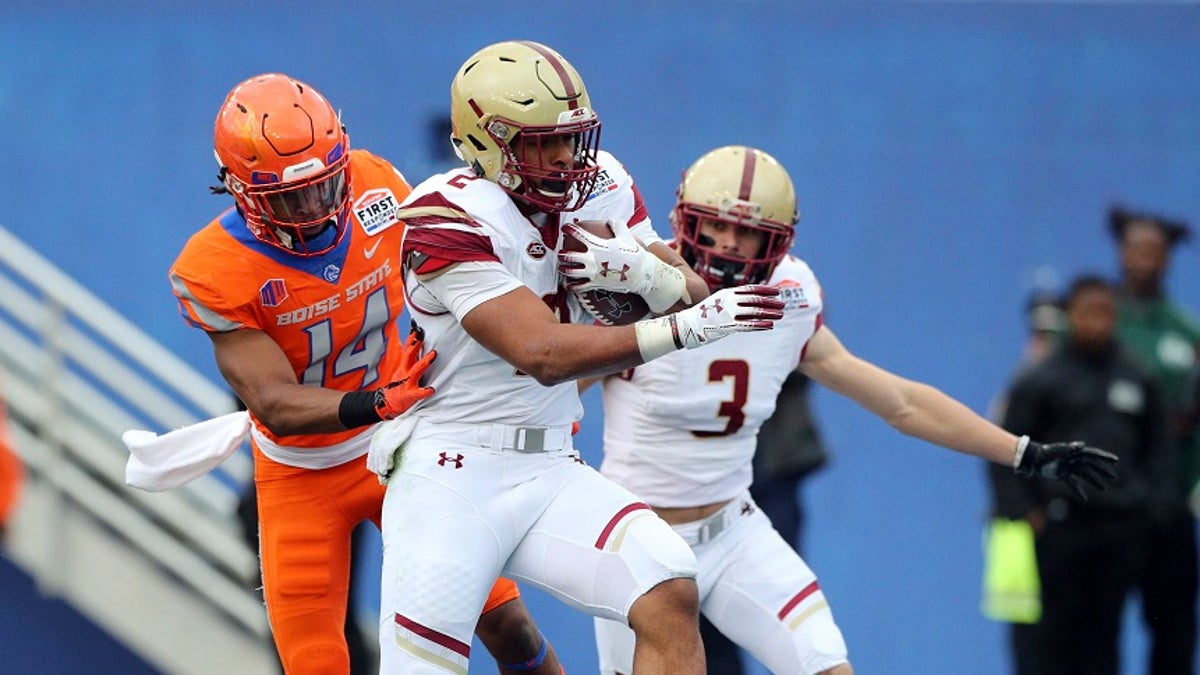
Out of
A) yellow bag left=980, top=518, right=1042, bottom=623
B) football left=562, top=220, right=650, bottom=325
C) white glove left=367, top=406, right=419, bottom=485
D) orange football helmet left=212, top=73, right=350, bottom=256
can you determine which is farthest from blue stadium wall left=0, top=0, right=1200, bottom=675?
football left=562, top=220, right=650, bottom=325

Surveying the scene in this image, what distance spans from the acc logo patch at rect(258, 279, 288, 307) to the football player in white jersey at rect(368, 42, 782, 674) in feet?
1.74

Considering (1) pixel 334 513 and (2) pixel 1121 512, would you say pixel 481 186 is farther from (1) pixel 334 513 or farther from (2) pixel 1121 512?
(2) pixel 1121 512

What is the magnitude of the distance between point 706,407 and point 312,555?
1122mm

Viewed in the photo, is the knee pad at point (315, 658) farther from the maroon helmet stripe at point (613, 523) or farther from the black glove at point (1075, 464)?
the black glove at point (1075, 464)

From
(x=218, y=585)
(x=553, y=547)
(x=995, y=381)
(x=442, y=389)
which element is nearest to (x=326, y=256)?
(x=442, y=389)

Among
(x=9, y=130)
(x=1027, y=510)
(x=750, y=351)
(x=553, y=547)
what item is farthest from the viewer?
(x=9, y=130)

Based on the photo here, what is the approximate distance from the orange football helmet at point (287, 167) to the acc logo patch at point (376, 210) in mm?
80

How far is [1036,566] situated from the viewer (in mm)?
7473

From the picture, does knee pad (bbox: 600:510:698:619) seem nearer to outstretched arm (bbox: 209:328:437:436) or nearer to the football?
the football

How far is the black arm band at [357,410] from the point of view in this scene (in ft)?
15.5

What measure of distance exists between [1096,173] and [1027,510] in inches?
84.0

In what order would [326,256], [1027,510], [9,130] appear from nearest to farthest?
1. [326,256]
2. [1027,510]
3. [9,130]

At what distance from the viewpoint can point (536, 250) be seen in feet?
14.7

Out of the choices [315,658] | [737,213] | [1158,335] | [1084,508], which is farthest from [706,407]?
[1158,335]
